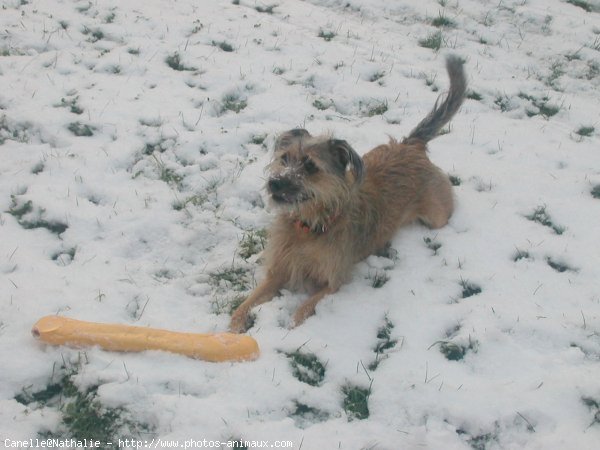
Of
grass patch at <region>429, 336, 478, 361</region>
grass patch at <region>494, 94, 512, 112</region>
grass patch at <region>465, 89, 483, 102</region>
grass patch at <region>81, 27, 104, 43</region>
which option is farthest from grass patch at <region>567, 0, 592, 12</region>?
grass patch at <region>429, 336, 478, 361</region>

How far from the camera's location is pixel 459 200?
486cm

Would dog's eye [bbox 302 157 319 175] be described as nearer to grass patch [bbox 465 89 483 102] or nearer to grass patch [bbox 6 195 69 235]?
grass patch [bbox 6 195 69 235]

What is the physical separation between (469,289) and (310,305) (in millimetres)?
1107

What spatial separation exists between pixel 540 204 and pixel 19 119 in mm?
4527

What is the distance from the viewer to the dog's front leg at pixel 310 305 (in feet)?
12.1

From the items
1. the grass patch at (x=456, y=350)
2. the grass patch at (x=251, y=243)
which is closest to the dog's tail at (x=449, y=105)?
the grass patch at (x=251, y=243)

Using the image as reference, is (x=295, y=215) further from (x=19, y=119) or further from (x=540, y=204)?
(x=19, y=119)

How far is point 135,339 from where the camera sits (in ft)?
10.2

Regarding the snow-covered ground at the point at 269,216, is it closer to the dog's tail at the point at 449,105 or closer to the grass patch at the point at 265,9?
the grass patch at the point at 265,9

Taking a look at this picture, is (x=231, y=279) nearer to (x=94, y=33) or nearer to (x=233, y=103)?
(x=233, y=103)

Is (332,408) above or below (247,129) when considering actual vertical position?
below

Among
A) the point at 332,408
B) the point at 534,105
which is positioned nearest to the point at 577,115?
the point at 534,105

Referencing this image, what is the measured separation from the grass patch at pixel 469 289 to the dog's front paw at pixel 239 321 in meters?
1.47

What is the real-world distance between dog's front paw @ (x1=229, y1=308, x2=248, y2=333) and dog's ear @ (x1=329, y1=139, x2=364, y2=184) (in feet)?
3.71
